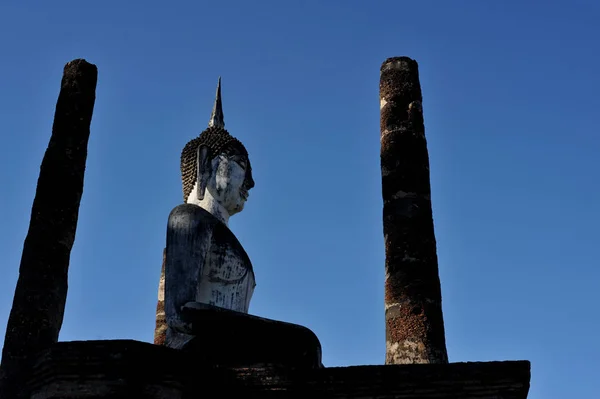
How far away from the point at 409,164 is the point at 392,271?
1289mm

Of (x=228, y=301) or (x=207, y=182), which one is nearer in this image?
(x=228, y=301)

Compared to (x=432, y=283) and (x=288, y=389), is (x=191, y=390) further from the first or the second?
(x=432, y=283)

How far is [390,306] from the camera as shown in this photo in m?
10.5

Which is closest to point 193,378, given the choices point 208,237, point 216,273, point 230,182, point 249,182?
point 216,273

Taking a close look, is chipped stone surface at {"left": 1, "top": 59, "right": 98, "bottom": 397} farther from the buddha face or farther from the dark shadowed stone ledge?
the dark shadowed stone ledge

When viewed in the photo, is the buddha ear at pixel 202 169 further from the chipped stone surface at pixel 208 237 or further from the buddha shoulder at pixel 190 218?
the buddha shoulder at pixel 190 218

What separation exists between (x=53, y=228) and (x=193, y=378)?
3.11 m

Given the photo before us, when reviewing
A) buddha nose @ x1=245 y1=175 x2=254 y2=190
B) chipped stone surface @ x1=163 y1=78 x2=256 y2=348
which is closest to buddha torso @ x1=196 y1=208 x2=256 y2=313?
chipped stone surface @ x1=163 y1=78 x2=256 y2=348

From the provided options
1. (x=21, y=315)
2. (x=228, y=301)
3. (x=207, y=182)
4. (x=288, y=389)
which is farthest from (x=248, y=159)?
(x=288, y=389)

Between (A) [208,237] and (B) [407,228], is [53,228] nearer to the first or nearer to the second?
(A) [208,237]

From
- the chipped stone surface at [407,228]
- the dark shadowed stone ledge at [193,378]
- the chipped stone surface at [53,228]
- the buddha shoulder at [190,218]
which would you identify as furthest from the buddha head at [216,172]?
the dark shadowed stone ledge at [193,378]

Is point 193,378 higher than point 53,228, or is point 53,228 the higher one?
point 53,228

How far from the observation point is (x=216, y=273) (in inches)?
345

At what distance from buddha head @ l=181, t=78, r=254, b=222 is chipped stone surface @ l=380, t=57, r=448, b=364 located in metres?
1.87
